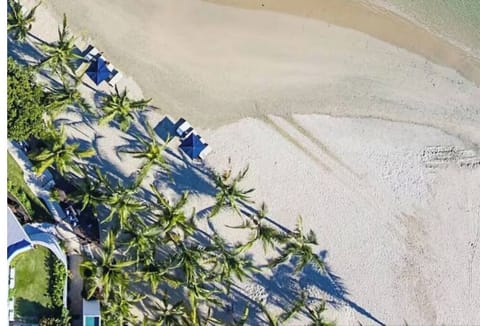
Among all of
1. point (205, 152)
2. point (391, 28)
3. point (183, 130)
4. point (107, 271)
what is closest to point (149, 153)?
point (183, 130)

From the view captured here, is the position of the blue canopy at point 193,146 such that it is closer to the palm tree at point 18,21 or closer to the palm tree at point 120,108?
the palm tree at point 120,108

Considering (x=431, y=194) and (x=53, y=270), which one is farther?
(x=431, y=194)

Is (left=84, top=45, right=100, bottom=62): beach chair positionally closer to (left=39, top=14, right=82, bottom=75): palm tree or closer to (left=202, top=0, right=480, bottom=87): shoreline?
(left=39, top=14, right=82, bottom=75): palm tree

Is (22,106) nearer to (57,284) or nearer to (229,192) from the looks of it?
(57,284)

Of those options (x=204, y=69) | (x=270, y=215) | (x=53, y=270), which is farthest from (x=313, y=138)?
(x=53, y=270)

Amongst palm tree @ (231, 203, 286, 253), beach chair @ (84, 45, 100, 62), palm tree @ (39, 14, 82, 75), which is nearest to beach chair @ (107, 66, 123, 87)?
beach chair @ (84, 45, 100, 62)

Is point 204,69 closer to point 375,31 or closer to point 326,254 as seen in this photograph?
point 375,31

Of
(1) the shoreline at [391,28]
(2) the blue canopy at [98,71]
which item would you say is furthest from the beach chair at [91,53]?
(1) the shoreline at [391,28]
